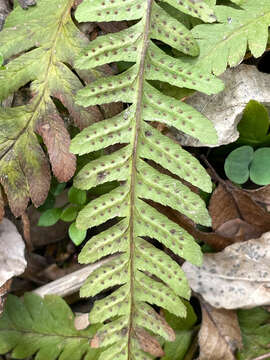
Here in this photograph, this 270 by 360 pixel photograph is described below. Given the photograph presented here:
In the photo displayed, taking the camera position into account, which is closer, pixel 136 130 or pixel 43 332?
pixel 136 130

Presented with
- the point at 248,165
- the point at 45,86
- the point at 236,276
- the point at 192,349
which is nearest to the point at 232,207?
the point at 248,165

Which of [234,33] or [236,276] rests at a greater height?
[234,33]

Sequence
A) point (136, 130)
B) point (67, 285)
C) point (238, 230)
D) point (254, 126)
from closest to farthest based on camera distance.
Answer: point (136, 130) < point (254, 126) < point (238, 230) < point (67, 285)

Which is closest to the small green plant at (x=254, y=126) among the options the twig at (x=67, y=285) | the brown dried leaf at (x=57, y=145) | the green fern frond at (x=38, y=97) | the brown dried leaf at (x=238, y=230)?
the brown dried leaf at (x=238, y=230)

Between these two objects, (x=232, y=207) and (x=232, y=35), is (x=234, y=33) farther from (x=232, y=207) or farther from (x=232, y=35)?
(x=232, y=207)

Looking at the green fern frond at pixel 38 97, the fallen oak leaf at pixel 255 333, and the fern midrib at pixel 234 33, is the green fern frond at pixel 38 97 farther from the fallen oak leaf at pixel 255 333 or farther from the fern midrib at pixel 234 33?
the fallen oak leaf at pixel 255 333

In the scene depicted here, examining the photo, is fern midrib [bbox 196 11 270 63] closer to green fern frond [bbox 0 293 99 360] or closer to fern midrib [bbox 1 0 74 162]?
fern midrib [bbox 1 0 74 162]
